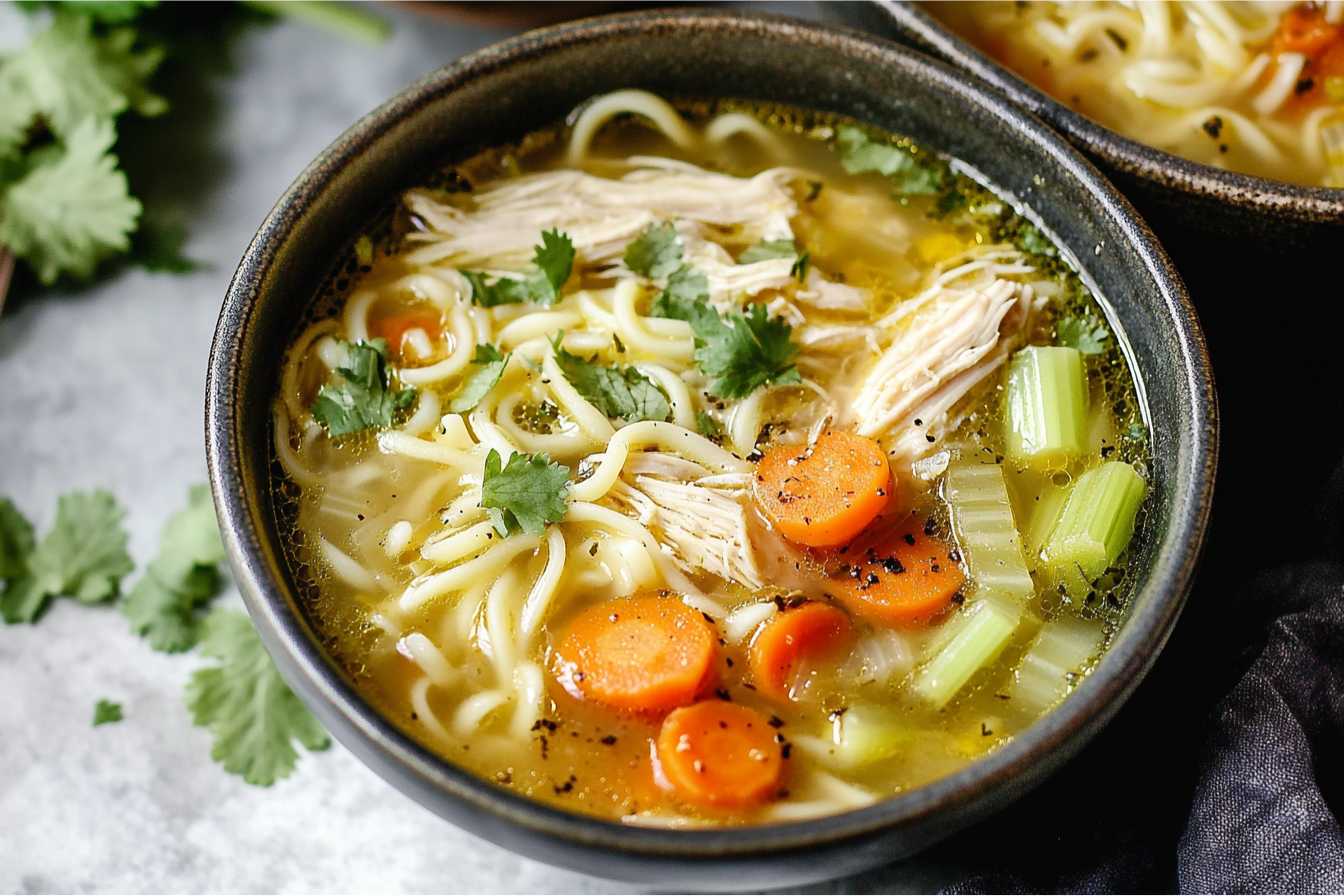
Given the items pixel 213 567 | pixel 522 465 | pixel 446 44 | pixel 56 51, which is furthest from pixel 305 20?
pixel 522 465

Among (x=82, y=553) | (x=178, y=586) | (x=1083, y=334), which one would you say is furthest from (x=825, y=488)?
(x=82, y=553)

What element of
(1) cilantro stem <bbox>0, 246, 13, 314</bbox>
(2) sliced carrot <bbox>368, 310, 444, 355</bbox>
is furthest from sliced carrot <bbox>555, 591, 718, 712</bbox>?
(1) cilantro stem <bbox>0, 246, 13, 314</bbox>

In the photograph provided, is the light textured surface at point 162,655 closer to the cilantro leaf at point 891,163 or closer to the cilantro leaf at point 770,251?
the cilantro leaf at point 891,163

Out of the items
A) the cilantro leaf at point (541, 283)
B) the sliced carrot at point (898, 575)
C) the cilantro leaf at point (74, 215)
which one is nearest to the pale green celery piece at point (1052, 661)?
the sliced carrot at point (898, 575)

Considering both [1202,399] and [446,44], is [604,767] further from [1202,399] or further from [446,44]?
[446,44]

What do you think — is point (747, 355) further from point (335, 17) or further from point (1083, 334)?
point (335, 17)
